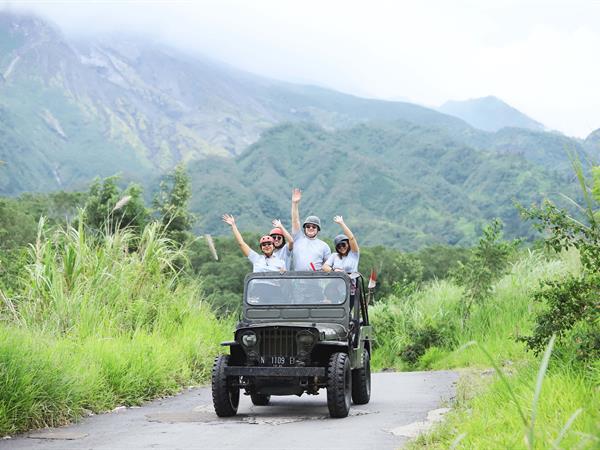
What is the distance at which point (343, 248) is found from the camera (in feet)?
39.0

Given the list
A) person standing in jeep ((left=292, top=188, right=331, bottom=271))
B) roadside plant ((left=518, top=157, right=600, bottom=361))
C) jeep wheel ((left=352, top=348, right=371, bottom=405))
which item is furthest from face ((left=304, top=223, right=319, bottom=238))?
roadside plant ((left=518, top=157, right=600, bottom=361))

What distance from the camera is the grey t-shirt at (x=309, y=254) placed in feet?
39.7

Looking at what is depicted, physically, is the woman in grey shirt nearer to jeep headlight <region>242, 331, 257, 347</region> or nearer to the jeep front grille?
the jeep front grille

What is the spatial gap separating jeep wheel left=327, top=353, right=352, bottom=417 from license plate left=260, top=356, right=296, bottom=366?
1.55ft

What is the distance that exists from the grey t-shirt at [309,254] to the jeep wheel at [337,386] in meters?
2.42

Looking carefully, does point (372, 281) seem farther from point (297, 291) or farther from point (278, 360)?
point (278, 360)

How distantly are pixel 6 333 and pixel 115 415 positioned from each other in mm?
1583

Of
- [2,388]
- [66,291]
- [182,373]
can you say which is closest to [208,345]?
[182,373]

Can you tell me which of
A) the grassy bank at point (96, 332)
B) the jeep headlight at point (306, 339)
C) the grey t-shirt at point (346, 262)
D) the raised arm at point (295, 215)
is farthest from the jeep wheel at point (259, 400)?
the raised arm at point (295, 215)

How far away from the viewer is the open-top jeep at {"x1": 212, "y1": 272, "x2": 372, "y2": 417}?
32.2 ft

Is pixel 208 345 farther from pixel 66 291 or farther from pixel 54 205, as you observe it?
pixel 54 205

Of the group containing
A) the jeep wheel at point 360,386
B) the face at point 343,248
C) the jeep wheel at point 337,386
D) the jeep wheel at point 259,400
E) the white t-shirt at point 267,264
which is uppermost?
the face at point 343,248

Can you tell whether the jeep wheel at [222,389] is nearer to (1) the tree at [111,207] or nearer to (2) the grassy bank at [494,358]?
(2) the grassy bank at [494,358]

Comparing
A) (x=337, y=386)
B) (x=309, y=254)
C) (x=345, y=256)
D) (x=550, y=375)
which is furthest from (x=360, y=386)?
(x=550, y=375)
